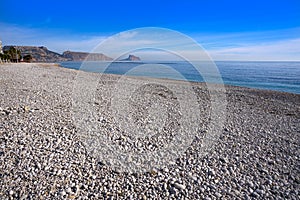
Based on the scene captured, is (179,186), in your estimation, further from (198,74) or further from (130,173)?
(198,74)

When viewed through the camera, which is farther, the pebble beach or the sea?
the sea

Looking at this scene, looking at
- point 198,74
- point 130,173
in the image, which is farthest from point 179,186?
point 198,74

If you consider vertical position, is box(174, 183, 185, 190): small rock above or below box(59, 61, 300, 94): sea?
below

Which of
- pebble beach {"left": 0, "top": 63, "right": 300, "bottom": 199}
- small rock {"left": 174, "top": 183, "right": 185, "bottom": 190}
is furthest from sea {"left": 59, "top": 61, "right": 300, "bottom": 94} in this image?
small rock {"left": 174, "top": 183, "right": 185, "bottom": 190}

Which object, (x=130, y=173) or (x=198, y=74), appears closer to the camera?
(x=130, y=173)

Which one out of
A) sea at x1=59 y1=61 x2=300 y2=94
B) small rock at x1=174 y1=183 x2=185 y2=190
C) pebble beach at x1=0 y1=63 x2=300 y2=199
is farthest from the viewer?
sea at x1=59 y1=61 x2=300 y2=94

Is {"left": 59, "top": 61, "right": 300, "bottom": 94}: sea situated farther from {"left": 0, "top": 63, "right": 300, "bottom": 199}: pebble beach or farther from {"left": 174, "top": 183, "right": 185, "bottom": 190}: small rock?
Result: {"left": 174, "top": 183, "right": 185, "bottom": 190}: small rock

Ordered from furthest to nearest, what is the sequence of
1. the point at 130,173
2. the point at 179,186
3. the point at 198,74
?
the point at 198,74
the point at 130,173
the point at 179,186

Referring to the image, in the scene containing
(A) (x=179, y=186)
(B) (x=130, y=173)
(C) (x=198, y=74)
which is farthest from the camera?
(C) (x=198, y=74)

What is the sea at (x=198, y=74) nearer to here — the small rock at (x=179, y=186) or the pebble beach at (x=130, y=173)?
the pebble beach at (x=130, y=173)

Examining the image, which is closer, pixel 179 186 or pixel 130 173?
pixel 179 186

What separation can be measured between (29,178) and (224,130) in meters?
6.45

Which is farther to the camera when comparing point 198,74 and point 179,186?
point 198,74

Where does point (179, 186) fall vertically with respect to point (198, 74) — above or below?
below
